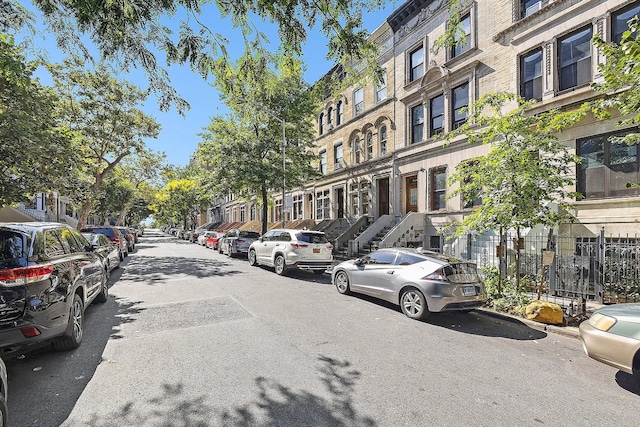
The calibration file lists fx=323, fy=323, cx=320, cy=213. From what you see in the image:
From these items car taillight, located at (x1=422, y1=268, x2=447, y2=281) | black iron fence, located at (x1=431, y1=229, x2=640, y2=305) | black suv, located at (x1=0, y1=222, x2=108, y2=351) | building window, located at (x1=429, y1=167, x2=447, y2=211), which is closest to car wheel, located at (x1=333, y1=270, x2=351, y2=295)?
car taillight, located at (x1=422, y1=268, x2=447, y2=281)

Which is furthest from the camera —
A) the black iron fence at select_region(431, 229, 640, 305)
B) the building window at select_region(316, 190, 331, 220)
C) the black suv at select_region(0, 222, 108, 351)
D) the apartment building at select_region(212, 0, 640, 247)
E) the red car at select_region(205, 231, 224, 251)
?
the red car at select_region(205, 231, 224, 251)

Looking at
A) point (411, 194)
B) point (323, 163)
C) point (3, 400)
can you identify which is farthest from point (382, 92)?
point (3, 400)

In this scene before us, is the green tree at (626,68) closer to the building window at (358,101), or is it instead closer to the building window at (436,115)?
the building window at (436,115)

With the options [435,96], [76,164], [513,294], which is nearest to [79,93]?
[76,164]

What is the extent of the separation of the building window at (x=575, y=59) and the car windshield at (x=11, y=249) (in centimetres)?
1495

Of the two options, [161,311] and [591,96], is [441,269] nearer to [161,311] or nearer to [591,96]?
[161,311]

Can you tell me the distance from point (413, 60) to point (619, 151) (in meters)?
10.9

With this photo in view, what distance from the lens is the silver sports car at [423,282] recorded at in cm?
667

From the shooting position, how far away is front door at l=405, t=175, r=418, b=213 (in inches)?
691

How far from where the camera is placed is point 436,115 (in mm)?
16328

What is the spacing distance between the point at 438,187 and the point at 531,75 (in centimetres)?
593

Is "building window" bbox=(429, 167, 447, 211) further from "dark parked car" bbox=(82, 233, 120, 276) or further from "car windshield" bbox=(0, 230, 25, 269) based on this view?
"car windshield" bbox=(0, 230, 25, 269)

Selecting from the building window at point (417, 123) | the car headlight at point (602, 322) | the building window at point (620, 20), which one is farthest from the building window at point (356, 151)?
the car headlight at point (602, 322)

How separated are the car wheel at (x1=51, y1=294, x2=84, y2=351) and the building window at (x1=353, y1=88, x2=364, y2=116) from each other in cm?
1959
